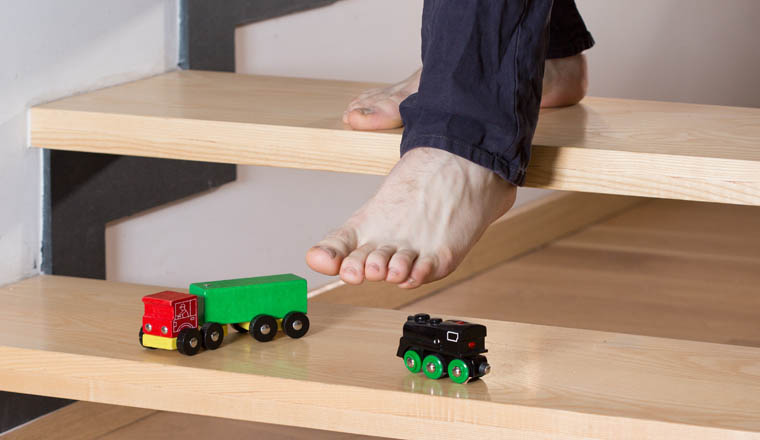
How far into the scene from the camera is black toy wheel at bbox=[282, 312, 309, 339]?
0.94 meters

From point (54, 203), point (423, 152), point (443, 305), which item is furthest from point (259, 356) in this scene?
point (443, 305)

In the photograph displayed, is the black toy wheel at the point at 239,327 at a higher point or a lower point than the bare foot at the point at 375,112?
lower

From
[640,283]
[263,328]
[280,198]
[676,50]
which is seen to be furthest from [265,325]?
[676,50]

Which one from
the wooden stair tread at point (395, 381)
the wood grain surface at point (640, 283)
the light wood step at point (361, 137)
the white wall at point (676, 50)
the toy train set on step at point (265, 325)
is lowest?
the wood grain surface at point (640, 283)

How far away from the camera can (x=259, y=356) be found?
0.90 meters

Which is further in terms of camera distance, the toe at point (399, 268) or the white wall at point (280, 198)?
the white wall at point (280, 198)

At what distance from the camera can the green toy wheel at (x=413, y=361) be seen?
2.82 ft

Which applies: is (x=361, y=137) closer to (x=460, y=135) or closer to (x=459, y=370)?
(x=460, y=135)

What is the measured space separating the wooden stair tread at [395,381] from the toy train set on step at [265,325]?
1 centimetres

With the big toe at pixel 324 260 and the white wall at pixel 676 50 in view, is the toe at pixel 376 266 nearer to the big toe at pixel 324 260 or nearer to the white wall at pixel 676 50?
the big toe at pixel 324 260

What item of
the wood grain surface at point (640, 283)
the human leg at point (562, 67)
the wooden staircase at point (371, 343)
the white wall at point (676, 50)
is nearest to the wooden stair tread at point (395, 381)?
the wooden staircase at point (371, 343)

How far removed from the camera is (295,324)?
0.95 m

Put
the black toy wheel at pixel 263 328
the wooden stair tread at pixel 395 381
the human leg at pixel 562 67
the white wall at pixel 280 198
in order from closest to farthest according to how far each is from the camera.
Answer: the wooden stair tread at pixel 395 381
the black toy wheel at pixel 263 328
the human leg at pixel 562 67
the white wall at pixel 280 198

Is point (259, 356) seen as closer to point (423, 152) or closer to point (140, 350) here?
point (140, 350)
